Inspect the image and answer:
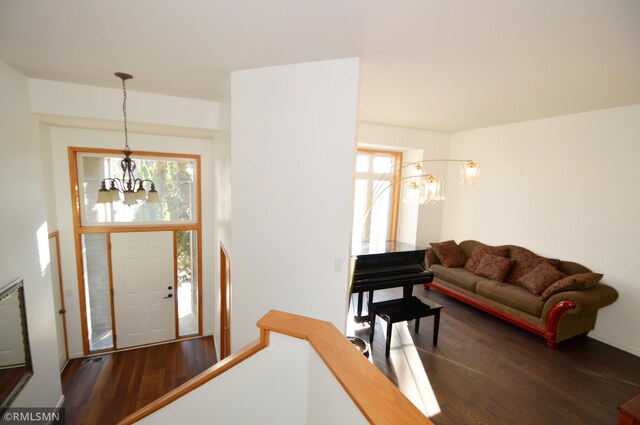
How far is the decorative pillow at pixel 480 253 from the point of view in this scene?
4.73 m

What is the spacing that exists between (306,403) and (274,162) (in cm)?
183

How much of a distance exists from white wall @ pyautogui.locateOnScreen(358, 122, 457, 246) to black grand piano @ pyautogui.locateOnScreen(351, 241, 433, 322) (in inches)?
78.4

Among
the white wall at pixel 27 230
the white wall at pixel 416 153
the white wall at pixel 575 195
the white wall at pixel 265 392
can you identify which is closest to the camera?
the white wall at pixel 265 392

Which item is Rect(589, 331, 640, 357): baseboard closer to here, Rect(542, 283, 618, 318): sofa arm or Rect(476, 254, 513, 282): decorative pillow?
Rect(542, 283, 618, 318): sofa arm

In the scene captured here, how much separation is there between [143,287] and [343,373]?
426 cm

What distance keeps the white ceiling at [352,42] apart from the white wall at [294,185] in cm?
21

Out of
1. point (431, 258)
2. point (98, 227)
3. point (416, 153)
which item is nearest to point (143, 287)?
point (98, 227)

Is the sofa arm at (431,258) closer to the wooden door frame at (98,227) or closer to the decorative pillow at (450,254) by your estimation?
the decorative pillow at (450,254)

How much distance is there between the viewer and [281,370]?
1353 millimetres

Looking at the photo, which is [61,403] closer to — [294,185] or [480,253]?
[294,185]

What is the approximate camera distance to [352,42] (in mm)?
2027

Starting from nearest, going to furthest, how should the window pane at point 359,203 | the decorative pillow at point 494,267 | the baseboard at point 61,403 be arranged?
the baseboard at point 61,403 < the decorative pillow at point 494,267 < the window pane at point 359,203

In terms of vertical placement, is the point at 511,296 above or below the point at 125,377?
above

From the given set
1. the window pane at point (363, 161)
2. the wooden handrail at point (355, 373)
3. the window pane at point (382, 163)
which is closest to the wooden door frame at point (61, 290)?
the wooden handrail at point (355, 373)
